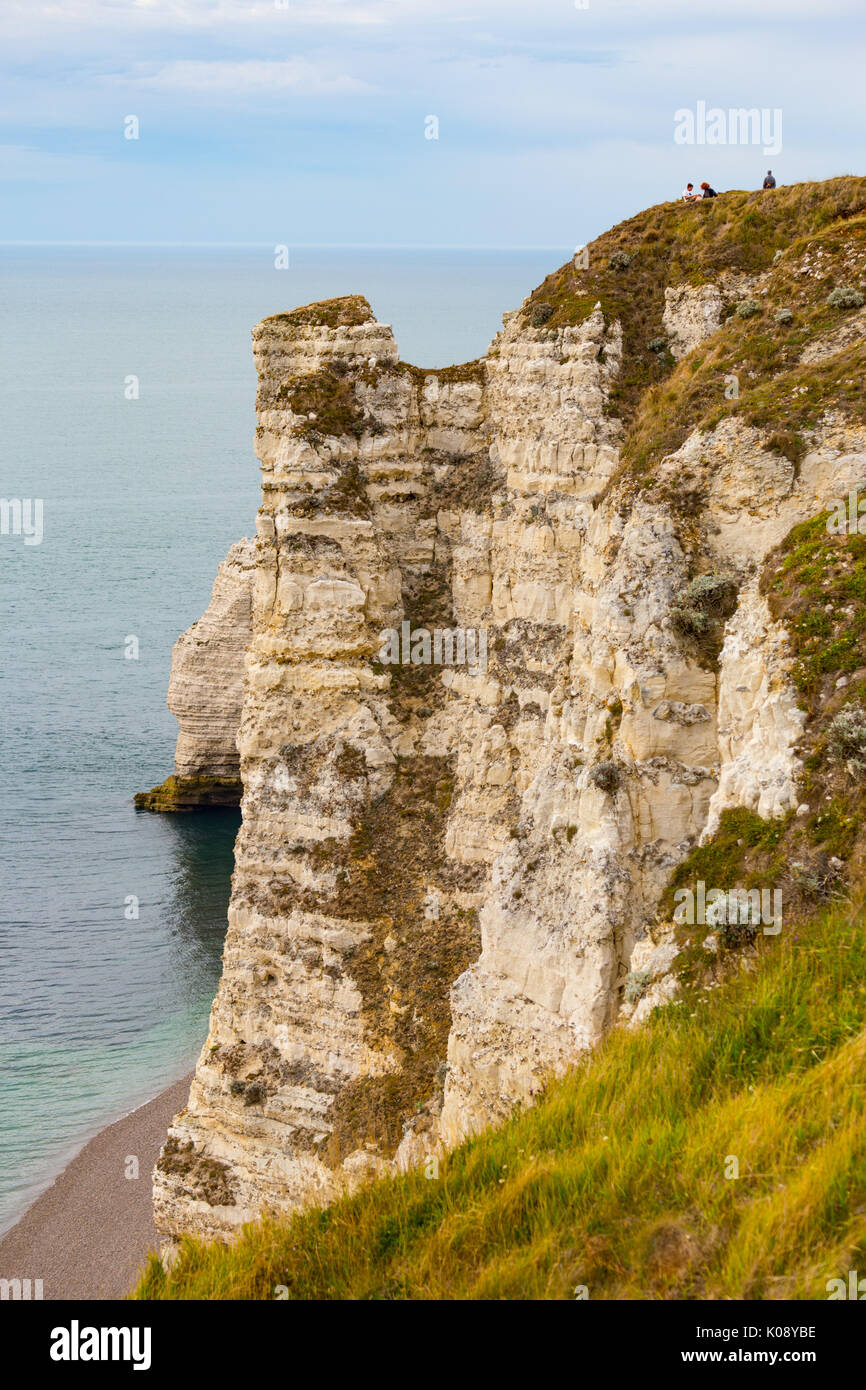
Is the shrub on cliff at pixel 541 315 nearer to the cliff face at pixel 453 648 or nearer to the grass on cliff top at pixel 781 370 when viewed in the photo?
the cliff face at pixel 453 648

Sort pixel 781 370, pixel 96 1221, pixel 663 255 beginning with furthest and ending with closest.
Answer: pixel 96 1221 → pixel 663 255 → pixel 781 370

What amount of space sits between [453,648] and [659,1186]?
22.6m

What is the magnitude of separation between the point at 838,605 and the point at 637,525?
192 inches

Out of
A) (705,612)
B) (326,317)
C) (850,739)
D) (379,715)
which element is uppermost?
(326,317)

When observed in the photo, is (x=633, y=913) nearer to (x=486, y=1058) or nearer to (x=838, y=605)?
(x=486, y=1058)

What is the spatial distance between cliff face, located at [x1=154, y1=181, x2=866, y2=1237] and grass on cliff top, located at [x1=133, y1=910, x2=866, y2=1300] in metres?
7.83

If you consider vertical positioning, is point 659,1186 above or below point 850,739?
below

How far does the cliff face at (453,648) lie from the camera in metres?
22.9

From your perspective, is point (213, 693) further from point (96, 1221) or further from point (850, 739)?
point (850, 739)

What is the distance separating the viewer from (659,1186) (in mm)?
12273

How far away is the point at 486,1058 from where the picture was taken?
22.9m

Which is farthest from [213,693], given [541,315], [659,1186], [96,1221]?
[659,1186]

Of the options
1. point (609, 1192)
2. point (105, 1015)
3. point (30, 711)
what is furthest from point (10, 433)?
point (609, 1192)

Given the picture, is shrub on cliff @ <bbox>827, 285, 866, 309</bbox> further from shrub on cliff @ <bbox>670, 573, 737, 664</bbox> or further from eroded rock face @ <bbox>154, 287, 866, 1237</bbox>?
shrub on cliff @ <bbox>670, 573, 737, 664</bbox>
